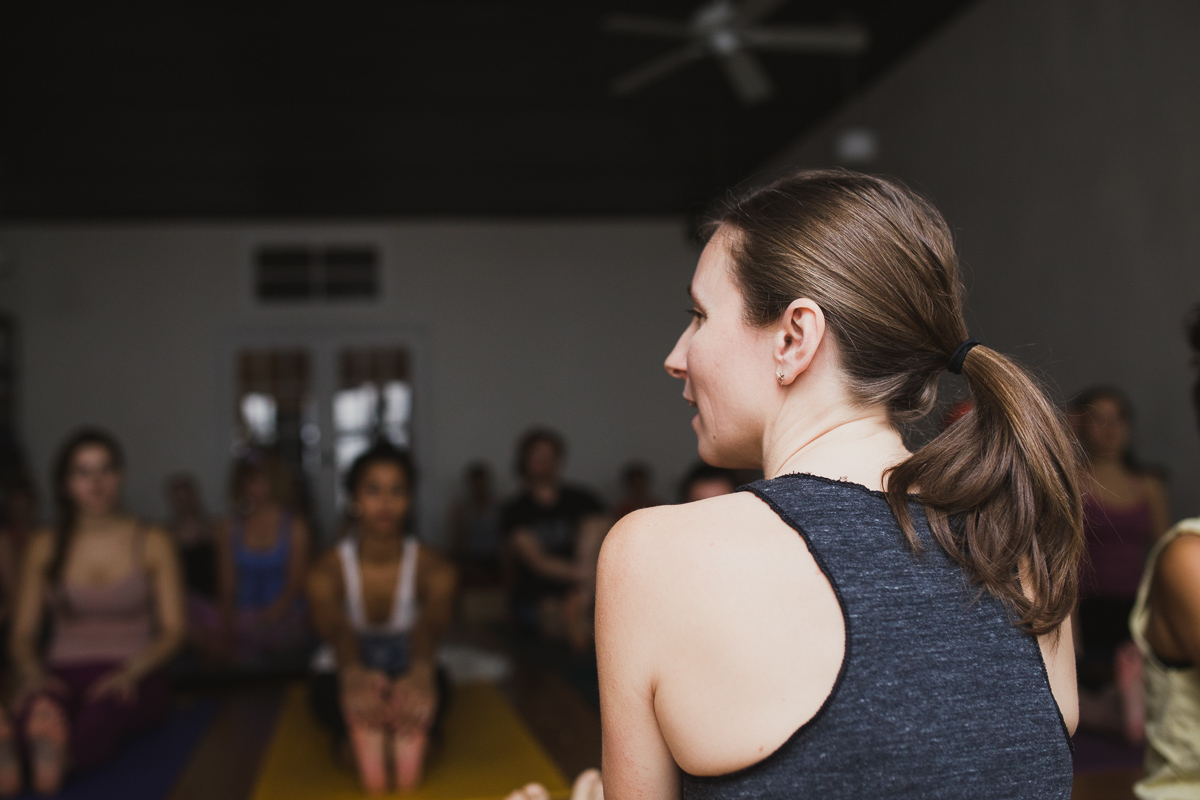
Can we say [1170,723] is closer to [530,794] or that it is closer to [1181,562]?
[1181,562]

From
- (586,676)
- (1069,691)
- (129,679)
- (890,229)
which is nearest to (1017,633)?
(1069,691)

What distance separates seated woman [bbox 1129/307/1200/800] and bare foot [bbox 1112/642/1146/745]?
4.90 feet

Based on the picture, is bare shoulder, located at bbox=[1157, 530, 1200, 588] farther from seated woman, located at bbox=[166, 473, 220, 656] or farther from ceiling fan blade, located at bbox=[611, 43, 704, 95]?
seated woman, located at bbox=[166, 473, 220, 656]

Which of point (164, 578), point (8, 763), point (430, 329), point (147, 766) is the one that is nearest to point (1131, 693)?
point (147, 766)

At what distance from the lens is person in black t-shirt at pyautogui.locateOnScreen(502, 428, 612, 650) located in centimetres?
461

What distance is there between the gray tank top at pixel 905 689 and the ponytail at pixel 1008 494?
0.07 feet

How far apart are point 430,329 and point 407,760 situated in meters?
5.59

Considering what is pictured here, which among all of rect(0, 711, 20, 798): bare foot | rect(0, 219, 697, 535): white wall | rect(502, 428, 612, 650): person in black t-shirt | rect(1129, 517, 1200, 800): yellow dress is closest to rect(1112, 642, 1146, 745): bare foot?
rect(1129, 517, 1200, 800): yellow dress

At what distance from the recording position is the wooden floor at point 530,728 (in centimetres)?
244

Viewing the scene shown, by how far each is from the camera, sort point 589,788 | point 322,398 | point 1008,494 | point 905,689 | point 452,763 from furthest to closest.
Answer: point 322,398 → point 452,763 → point 589,788 → point 1008,494 → point 905,689

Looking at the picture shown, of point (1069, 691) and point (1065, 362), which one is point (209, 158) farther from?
point (1069, 691)

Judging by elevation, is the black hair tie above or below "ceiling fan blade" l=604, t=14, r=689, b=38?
below

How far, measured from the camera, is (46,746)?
2549 millimetres

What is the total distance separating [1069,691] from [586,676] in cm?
305
